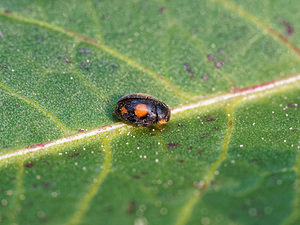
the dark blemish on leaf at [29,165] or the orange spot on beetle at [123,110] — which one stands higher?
the orange spot on beetle at [123,110]

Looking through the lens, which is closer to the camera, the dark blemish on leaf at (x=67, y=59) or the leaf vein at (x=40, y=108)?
the leaf vein at (x=40, y=108)

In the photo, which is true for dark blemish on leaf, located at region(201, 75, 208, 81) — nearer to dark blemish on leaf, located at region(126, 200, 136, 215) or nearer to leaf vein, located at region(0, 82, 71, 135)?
leaf vein, located at region(0, 82, 71, 135)

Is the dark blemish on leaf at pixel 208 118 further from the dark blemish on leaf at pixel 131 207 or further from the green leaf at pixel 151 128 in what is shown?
the dark blemish on leaf at pixel 131 207

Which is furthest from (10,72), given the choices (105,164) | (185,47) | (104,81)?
(185,47)

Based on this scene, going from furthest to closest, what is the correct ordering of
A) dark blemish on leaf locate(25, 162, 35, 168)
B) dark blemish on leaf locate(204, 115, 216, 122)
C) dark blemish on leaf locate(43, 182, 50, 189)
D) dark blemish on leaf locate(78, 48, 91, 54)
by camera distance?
1. dark blemish on leaf locate(78, 48, 91, 54)
2. dark blemish on leaf locate(204, 115, 216, 122)
3. dark blemish on leaf locate(25, 162, 35, 168)
4. dark blemish on leaf locate(43, 182, 50, 189)

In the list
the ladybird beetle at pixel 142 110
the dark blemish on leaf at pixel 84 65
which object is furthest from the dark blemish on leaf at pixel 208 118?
the dark blemish on leaf at pixel 84 65

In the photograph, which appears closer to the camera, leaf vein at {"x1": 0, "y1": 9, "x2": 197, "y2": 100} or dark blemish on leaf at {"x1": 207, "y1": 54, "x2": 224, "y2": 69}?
leaf vein at {"x1": 0, "y1": 9, "x2": 197, "y2": 100}

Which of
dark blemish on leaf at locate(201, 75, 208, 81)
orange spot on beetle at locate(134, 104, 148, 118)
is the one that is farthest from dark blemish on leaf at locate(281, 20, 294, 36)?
orange spot on beetle at locate(134, 104, 148, 118)

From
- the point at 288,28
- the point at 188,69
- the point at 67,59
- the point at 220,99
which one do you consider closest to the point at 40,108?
the point at 67,59

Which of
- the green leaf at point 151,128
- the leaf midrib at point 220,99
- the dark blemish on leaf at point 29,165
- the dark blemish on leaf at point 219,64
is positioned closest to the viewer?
the green leaf at point 151,128

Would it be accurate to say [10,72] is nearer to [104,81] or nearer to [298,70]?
[104,81]
